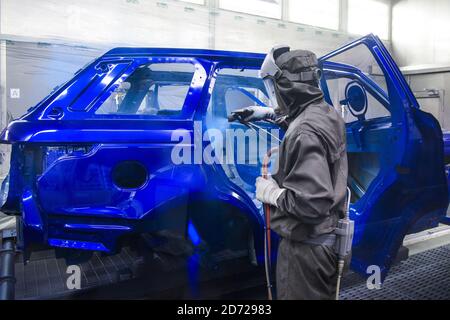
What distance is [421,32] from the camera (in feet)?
10.5

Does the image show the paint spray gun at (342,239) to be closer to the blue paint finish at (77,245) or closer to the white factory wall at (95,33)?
the blue paint finish at (77,245)

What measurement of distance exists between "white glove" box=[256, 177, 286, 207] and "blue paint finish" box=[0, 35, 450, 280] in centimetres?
54

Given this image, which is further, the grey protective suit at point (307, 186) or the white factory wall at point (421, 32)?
the white factory wall at point (421, 32)

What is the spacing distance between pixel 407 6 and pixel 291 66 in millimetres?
2328

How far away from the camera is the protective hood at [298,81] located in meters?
1.53

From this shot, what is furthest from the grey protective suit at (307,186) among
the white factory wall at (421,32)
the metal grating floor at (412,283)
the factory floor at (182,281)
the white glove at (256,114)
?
the white factory wall at (421,32)

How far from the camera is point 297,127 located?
1.46m

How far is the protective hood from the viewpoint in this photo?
5.01 feet

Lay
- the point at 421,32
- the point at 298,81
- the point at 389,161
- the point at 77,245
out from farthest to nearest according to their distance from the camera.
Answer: the point at 421,32
the point at 389,161
the point at 77,245
the point at 298,81

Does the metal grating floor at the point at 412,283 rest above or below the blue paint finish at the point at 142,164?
below

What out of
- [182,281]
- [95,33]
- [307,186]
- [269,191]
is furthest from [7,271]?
[307,186]

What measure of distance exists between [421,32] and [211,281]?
9.04 feet

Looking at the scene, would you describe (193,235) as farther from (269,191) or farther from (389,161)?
(389,161)

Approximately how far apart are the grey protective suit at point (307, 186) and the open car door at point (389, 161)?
1021 millimetres
